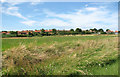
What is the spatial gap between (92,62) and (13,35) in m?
4.90

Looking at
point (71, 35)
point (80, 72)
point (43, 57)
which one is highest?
point (71, 35)

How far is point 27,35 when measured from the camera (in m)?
7.36

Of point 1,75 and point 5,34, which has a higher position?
point 5,34

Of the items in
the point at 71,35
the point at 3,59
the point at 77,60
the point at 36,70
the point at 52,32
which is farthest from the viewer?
the point at 71,35

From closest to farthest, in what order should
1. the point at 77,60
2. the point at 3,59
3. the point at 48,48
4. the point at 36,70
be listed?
the point at 36,70, the point at 3,59, the point at 77,60, the point at 48,48

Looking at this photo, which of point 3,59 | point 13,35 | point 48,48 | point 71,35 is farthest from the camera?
point 71,35

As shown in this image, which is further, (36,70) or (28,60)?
(28,60)

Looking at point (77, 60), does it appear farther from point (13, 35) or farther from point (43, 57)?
point (13, 35)

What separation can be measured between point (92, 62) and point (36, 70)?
2.70m

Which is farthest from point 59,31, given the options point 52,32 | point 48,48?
point 48,48

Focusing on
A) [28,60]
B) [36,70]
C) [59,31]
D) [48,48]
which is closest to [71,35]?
[59,31]

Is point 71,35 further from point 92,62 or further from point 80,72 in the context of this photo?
point 80,72

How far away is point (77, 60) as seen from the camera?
5.21 meters

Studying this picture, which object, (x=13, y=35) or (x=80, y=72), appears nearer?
(x=80, y=72)
